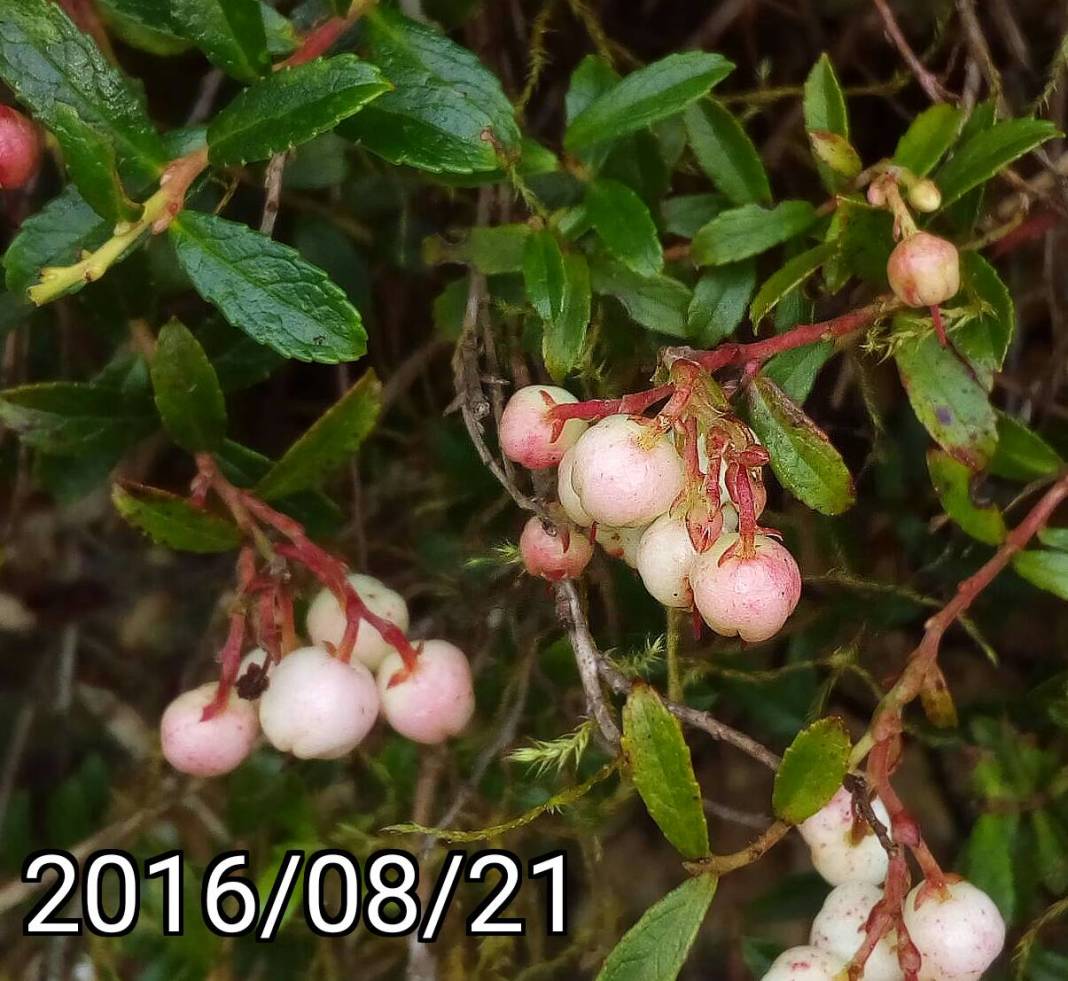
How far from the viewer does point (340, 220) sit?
1.08 metres

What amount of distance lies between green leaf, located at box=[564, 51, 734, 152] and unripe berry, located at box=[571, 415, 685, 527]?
0.30 metres

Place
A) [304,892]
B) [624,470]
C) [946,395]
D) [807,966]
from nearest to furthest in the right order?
[624,470], [807,966], [946,395], [304,892]

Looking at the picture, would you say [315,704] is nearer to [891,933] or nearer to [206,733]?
[206,733]

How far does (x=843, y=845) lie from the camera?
2.60 feet

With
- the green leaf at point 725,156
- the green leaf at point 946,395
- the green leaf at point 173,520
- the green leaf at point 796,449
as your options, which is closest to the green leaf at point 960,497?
the green leaf at point 946,395

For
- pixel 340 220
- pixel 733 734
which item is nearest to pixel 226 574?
pixel 340 220

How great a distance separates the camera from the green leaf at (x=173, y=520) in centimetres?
83

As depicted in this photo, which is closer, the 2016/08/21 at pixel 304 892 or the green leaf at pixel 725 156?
the green leaf at pixel 725 156

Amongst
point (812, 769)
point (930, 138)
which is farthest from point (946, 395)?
point (812, 769)

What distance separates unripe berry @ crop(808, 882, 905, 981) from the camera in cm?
72

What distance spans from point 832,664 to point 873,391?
0.78 ft

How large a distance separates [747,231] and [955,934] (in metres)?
0.51

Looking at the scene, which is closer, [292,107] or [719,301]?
[292,107]

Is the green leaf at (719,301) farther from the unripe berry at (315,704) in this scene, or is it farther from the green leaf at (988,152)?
the unripe berry at (315,704)
